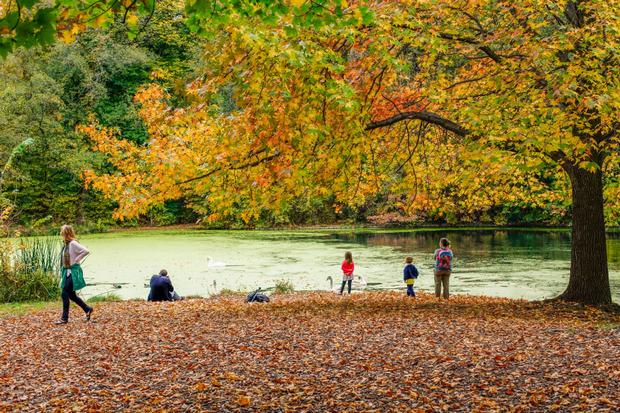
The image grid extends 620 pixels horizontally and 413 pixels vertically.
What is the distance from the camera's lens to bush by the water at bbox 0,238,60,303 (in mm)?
15203

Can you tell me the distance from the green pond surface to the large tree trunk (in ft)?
12.6

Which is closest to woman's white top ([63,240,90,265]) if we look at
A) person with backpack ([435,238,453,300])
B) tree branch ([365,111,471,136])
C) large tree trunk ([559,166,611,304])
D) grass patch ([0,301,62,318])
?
grass patch ([0,301,62,318])

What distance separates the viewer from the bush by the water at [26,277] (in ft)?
49.9

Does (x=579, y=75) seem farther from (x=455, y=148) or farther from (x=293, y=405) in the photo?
(x=293, y=405)

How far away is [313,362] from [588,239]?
300 inches

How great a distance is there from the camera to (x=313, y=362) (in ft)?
22.8

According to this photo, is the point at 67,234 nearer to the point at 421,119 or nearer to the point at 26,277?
the point at 26,277

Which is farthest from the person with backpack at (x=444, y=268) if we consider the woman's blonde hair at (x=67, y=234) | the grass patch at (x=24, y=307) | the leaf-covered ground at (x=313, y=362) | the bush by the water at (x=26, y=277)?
the bush by the water at (x=26, y=277)

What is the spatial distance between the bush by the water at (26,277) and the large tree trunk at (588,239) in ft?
39.5

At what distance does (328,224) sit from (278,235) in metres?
9.64

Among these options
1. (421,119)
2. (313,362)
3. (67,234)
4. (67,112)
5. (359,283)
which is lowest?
(359,283)

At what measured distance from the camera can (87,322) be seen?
34.9 feet

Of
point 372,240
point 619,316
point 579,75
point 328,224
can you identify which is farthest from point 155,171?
point 328,224

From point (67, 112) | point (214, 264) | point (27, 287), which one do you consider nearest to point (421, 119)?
point (27, 287)
